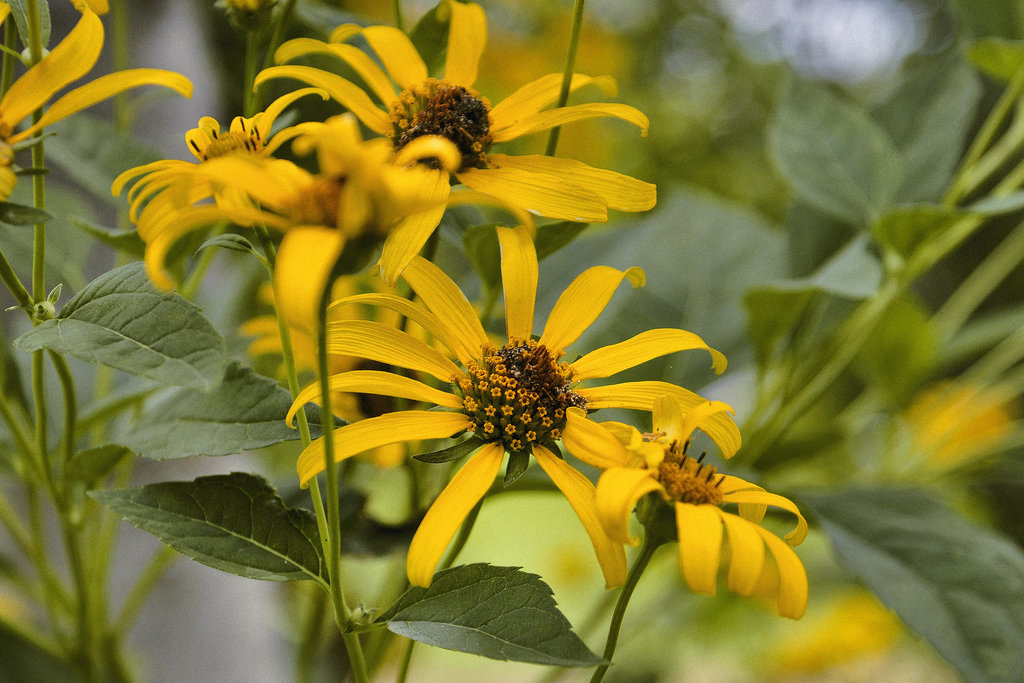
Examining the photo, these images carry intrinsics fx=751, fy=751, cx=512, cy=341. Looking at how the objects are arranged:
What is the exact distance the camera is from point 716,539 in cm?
19

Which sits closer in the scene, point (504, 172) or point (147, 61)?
point (504, 172)

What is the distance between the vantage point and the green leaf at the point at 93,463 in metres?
0.25

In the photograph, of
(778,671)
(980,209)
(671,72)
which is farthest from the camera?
(671,72)

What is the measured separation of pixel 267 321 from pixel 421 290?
0.48 feet

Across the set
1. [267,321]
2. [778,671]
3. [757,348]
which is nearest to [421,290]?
[267,321]

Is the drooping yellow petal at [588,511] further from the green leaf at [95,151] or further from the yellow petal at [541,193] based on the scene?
the green leaf at [95,151]

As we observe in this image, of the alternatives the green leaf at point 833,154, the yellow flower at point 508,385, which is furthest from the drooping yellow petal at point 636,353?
the green leaf at point 833,154

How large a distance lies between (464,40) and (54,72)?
0.42 feet

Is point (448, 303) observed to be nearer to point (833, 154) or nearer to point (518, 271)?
point (518, 271)

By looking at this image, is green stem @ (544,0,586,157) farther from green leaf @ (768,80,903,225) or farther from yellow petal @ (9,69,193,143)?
green leaf @ (768,80,903,225)

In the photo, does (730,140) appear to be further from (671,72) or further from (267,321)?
(267,321)

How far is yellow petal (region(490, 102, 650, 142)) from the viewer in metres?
0.24

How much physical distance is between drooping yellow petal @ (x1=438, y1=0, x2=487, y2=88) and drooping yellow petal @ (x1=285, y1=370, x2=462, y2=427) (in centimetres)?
11

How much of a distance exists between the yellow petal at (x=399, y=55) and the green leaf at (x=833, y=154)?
0.25 m
